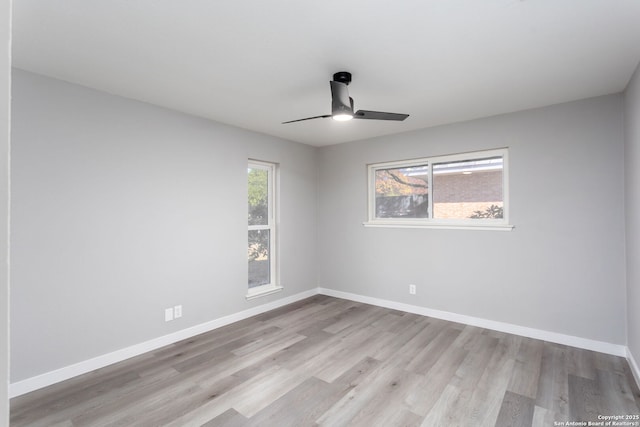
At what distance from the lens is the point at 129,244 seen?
3039 millimetres

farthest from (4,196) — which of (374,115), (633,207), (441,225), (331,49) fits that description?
(441,225)

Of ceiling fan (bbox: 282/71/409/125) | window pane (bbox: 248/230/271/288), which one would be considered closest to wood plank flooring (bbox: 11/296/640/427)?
window pane (bbox: 248/230/271/288)

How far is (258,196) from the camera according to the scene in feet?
14.6

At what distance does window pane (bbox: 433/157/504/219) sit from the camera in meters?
3.75

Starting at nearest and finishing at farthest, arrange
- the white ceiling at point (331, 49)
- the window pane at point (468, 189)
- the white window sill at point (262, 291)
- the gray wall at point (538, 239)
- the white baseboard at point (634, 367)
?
1. the white ceiling at point (331, 49)
2. the white baseboard at point (634, 367)
3. the gray wall at point (538, 239)
4. the window pane at point (468, 189)
5. the white window sill at point (262, 291)

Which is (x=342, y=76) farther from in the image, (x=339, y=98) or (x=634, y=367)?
(x=634, y=367)

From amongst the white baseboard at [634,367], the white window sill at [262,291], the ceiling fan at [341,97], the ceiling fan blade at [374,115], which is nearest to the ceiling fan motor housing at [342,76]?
the ceiling fan at [341,97]

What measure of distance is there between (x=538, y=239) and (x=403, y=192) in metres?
1.70

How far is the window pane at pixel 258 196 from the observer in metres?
4.36

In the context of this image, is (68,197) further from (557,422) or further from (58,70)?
(557,422)

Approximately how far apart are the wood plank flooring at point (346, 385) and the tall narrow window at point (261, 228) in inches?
38.9

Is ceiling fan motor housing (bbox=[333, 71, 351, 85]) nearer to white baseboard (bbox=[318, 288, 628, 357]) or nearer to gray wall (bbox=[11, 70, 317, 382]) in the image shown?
gray wall (bbox=[11, 70, 317, 382])

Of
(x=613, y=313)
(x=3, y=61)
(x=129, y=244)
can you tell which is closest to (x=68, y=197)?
(x=129, y=244)

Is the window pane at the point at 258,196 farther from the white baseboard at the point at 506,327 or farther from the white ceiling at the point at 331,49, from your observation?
the white baseboard at the point at 506,327
